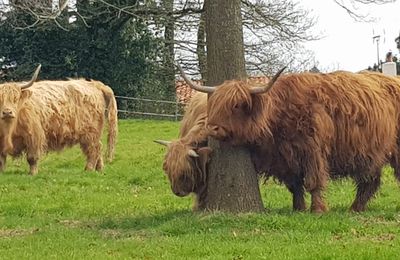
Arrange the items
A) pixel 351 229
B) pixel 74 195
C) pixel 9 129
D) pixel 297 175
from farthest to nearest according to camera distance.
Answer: pixel 9 129, pixel 74 195, pixel 297 175, pixel 351 229

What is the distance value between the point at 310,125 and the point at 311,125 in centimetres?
1

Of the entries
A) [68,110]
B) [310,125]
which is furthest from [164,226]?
[68,110]

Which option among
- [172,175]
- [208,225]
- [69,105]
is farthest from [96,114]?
[208,225]

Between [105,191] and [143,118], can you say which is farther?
[143,118]

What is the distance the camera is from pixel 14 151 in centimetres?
1603

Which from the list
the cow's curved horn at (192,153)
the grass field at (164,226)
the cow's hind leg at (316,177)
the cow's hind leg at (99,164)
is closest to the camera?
the grass field at (164,226)

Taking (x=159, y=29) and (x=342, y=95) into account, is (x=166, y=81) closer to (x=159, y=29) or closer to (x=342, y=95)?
(x=159, y=29)

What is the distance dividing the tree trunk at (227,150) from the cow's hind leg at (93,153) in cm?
789

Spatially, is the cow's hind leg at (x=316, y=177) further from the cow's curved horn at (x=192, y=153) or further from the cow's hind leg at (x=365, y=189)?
the cow's curved horn at (x=192, y=153)

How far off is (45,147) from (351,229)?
957 centimetres

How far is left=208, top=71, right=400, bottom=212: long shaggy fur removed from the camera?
→ 901cm

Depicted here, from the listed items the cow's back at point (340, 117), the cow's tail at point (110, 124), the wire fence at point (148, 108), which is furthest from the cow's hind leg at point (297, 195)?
the wire fence at point (148, 108)

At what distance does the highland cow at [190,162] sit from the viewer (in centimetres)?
959

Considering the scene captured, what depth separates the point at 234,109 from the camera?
8.93 m
